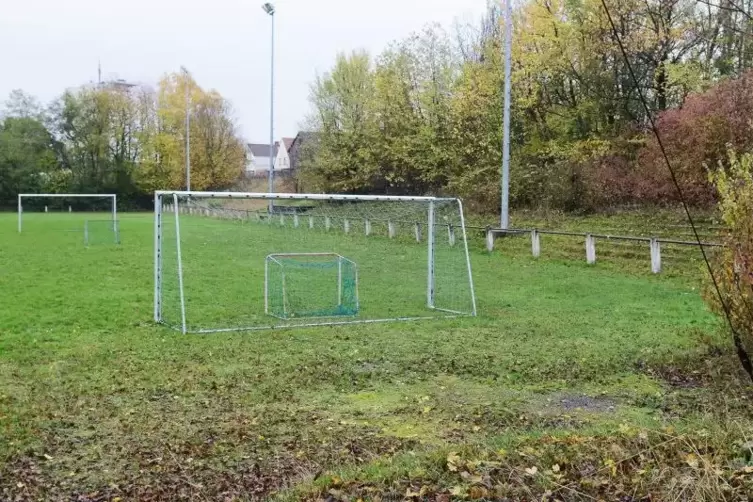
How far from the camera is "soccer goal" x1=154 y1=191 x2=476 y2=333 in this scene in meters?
9.89

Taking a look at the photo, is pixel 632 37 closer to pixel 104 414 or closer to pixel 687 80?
pixel 687 80

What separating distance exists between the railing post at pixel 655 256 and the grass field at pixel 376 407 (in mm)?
4162

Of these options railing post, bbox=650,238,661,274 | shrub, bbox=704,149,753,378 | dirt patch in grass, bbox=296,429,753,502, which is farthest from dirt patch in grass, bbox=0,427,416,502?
railing post, bbox=650,238,661,274

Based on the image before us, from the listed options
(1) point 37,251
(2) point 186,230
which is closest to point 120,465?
(1) point 37,251

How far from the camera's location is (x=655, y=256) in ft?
47.6

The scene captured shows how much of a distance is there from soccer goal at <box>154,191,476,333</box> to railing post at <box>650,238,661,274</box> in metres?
3.84

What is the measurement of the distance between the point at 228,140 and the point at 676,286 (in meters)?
50.5

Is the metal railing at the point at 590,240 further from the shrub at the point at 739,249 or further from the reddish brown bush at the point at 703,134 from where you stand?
the shrub at the point at 739,249

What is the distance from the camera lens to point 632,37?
2291 cm

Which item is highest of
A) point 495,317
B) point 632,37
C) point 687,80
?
point 632,37

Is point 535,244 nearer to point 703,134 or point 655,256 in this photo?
point 655,256

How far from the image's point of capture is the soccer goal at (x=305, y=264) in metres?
9.89

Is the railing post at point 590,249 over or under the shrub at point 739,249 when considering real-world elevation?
under

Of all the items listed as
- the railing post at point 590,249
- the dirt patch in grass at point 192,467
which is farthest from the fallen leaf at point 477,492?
the railing post at point 590,249
